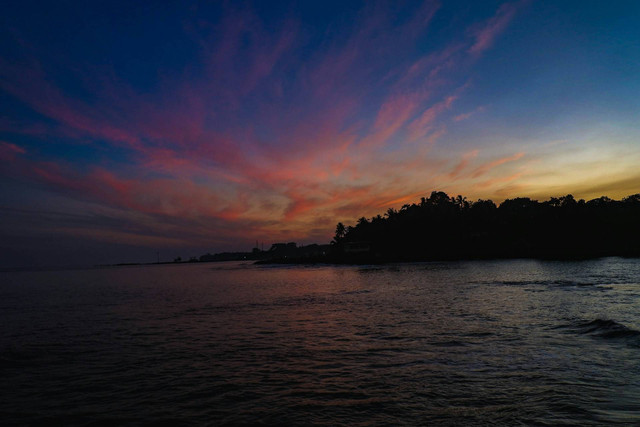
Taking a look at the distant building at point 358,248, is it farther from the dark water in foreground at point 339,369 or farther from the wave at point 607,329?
the wave at point 607,329

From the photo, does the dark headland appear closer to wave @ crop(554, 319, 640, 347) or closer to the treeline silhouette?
the treeline silhouette

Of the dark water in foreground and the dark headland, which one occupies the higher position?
the dark headland

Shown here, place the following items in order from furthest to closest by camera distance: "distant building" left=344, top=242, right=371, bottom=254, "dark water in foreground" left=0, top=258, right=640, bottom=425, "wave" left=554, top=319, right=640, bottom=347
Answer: "distant building" left=344, top=242, right=371, bottom=254
"wave" left=554, top=319, right=640, bottom=347
"dark water in foreground" left=0, top=258, right=640, bottom=425

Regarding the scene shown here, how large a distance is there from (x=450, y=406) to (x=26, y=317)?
35663 millimetres

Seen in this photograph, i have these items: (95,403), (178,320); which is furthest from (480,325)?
(178,320)

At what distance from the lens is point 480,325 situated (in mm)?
20344

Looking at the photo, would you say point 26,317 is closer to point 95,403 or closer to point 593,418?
point 95,403

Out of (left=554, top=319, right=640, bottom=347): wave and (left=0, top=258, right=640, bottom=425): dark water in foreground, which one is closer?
(left=0, top=258, right=640, bottom=425): dark water in foreground

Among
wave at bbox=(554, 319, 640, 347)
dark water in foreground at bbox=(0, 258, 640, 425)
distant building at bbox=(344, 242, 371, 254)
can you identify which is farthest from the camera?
distant building at bbox=(344, 242, 371, 254)

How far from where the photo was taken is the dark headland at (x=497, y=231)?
139625mm

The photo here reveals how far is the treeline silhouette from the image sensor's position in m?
140

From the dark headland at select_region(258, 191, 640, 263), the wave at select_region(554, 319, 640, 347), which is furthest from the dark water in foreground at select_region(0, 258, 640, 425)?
the dark headland at select_region(258, 191, 640, 263)

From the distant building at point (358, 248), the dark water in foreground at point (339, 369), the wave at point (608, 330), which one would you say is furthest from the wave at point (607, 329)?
the distant building at point (358, 248)

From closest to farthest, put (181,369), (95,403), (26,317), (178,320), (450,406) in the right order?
(450,406) < (95,403) < (181,369) < (178,320) < (26,317)
